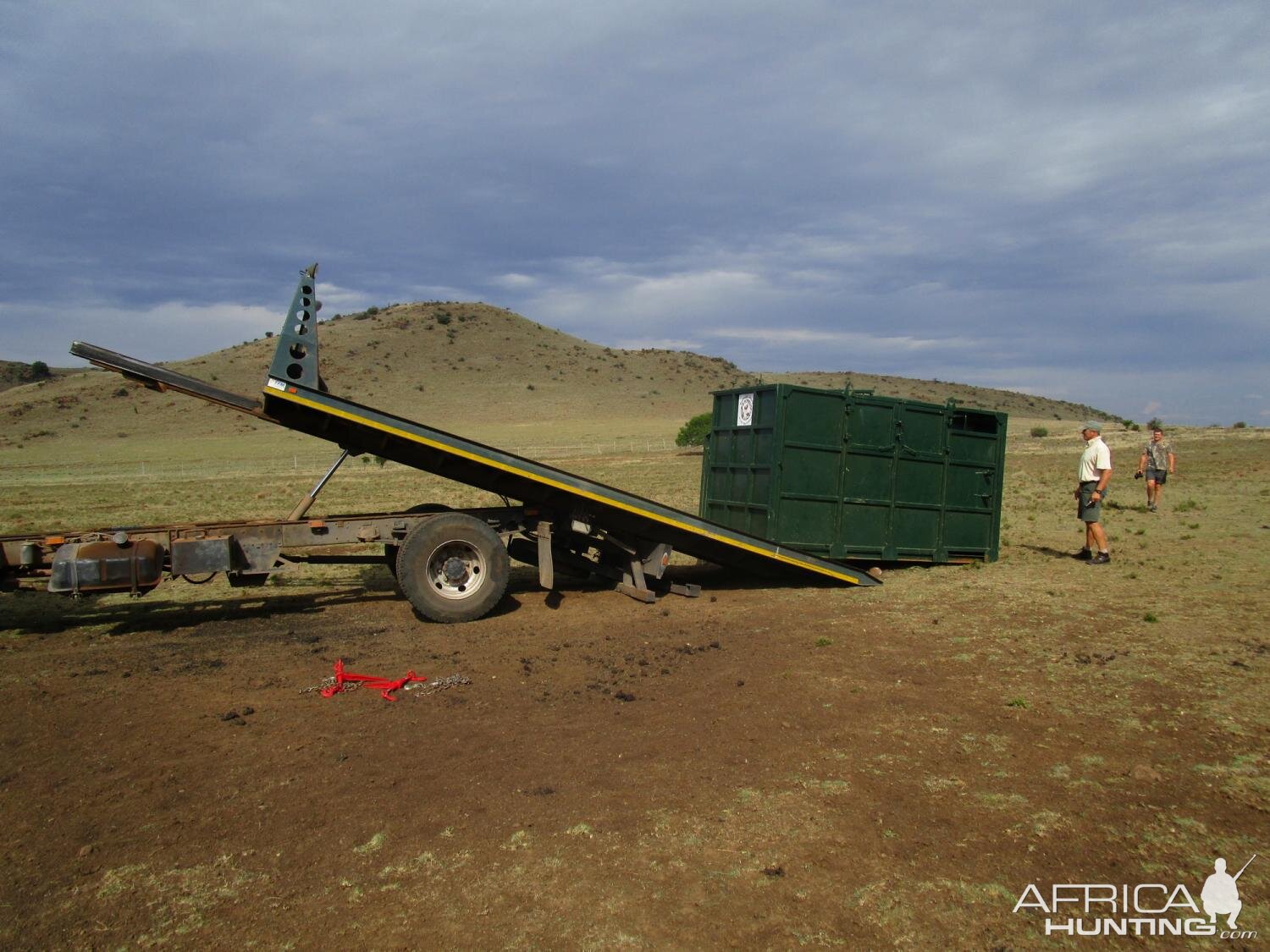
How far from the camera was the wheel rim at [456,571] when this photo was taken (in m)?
8.13

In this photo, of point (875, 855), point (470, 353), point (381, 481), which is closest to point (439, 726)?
point (875, 855)

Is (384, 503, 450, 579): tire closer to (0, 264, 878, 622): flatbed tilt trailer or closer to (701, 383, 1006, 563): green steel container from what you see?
(0, 264, 878, 622): flatbed tilt trailer

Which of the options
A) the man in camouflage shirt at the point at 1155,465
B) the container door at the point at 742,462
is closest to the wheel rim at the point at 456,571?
the container door at the point at 742,462

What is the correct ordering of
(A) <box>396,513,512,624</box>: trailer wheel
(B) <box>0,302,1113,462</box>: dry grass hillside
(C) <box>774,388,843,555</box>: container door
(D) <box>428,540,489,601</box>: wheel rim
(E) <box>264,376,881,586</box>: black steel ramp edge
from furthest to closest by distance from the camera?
(B) <box>0,302,1113,462</box>: dry grass hillside < (C) <box>774,388,843,555</box>: container door < (D) <box>428,540,489,601</box>: wheel rim < (A) <box>396,513,512,624</box>: trailer wheel < (E) <box>264,376,881,586</box>: black steel ramp edge

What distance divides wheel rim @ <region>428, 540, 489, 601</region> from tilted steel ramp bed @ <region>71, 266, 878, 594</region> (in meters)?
0.81

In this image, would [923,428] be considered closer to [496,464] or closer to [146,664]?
[496,464]

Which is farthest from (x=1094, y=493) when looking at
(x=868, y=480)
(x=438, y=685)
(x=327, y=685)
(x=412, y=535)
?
(x=327, y=685)

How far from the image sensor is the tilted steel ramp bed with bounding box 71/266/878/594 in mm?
7355

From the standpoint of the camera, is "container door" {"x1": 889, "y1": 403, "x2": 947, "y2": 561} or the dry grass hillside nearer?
"container door" {"x1": 889, "y1": 403, "x2": 947, "y2": 561}

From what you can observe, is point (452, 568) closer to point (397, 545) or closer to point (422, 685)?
point (397, 545)

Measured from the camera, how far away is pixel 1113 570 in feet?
32.7

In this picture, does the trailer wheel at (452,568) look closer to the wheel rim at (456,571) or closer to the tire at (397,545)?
the wheel rim at (456,571)

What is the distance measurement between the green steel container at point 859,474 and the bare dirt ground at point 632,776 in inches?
76.9

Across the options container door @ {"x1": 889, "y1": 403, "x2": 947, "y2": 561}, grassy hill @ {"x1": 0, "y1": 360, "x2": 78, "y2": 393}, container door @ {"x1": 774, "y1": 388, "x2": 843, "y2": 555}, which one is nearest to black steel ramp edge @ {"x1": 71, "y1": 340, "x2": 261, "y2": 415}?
container door @ {"x1": 774, "y1": 388, "x2": 843, "y2": 555}
